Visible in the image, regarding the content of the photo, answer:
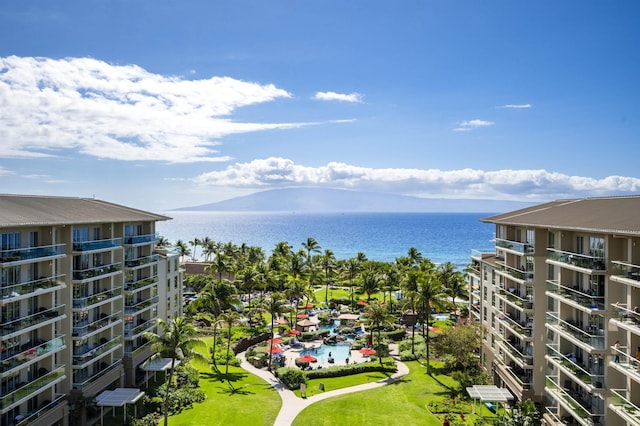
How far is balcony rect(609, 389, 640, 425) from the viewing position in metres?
24.6

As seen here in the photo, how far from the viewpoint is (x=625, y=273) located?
2659 cm

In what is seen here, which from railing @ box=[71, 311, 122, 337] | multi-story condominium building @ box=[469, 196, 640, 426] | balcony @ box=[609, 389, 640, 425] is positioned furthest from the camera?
railing @ box=[71, 311, 122, 337]

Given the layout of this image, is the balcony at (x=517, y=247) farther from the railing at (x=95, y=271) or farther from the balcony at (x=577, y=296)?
the railing at (x=95, y=271)

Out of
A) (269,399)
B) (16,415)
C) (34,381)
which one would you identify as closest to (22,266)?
(34,381)

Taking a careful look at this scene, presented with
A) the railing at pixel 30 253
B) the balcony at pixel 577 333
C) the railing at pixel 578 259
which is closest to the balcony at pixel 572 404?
the balcony at pixel 577 333

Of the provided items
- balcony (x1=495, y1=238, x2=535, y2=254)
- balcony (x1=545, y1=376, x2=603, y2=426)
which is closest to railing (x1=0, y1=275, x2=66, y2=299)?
balcony (x1=495, y1=238, x2=535, y2=254)

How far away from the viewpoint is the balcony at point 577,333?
2846 centimetres

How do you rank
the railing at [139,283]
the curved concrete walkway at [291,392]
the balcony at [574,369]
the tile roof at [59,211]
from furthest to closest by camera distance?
the railing at [139,283] → the curved concrete walkway at [291,392] → the tile roof at [59,211] → the balcony at [574,369]

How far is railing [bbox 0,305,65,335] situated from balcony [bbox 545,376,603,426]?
121 ft

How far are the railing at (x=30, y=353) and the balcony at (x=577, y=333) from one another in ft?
119

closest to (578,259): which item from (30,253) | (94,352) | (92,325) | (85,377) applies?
(30,253)

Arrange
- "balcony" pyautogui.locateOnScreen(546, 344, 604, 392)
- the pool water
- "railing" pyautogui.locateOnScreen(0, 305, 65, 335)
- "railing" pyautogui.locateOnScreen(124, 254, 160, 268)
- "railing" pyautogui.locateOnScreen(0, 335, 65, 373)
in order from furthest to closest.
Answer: the pool water
"railing" pyautogui.locateOnScreen(124, 254, 160, 268)
"railing" pyautogui.locateOnScreen(0, 305, 65, 335)
"railing" pyautogui.locateOnScreen(0, 335, 65, 373)
"balcony" pyautogui.locateOnScreen(546, 344, 604, 392)

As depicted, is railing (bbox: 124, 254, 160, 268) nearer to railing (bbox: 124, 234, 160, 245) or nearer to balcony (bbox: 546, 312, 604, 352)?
railing (bbox: 124, 234, 160, 245)

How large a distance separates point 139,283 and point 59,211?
12589 mm
